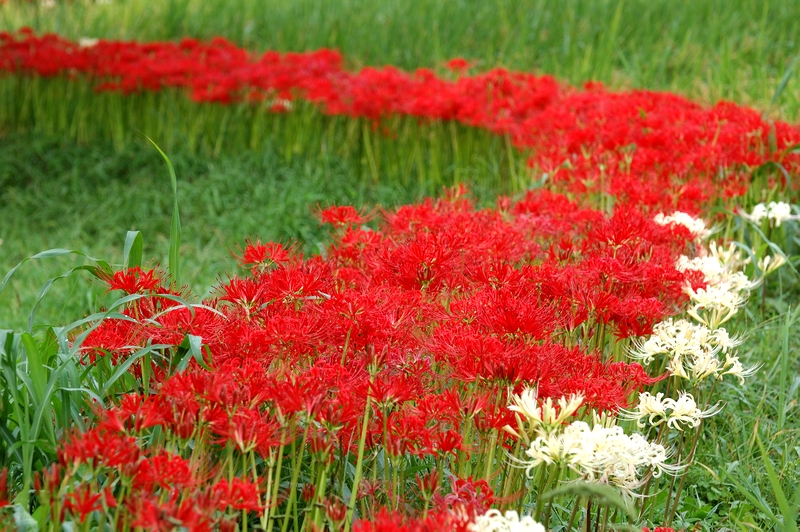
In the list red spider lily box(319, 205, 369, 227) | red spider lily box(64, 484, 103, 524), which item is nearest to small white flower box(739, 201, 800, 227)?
red spider lily box(319, 205, 369, 227)

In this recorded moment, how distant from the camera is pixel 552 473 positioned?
1699mm

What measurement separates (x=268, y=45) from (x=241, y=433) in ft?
25.2

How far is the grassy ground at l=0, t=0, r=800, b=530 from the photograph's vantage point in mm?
3064

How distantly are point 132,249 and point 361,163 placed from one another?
3702 mm

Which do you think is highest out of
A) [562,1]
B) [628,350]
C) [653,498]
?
[562,1]

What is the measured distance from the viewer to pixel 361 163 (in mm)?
6020

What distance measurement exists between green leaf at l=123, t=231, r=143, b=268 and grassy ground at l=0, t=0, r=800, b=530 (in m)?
0.51

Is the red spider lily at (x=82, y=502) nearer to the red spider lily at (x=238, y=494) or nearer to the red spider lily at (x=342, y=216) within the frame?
the red spider lily at (x=238, y=494)

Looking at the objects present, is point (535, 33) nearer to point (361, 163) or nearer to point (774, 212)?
point (361, 163)

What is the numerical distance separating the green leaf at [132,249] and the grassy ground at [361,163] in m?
0.51

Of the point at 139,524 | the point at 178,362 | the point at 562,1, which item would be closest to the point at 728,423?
the point at 178,362

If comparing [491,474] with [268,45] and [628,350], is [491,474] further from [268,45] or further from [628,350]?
[268,45]

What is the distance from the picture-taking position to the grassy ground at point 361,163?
306 centimetres

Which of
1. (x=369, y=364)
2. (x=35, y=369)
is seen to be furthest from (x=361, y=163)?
(x=369, y=364)
